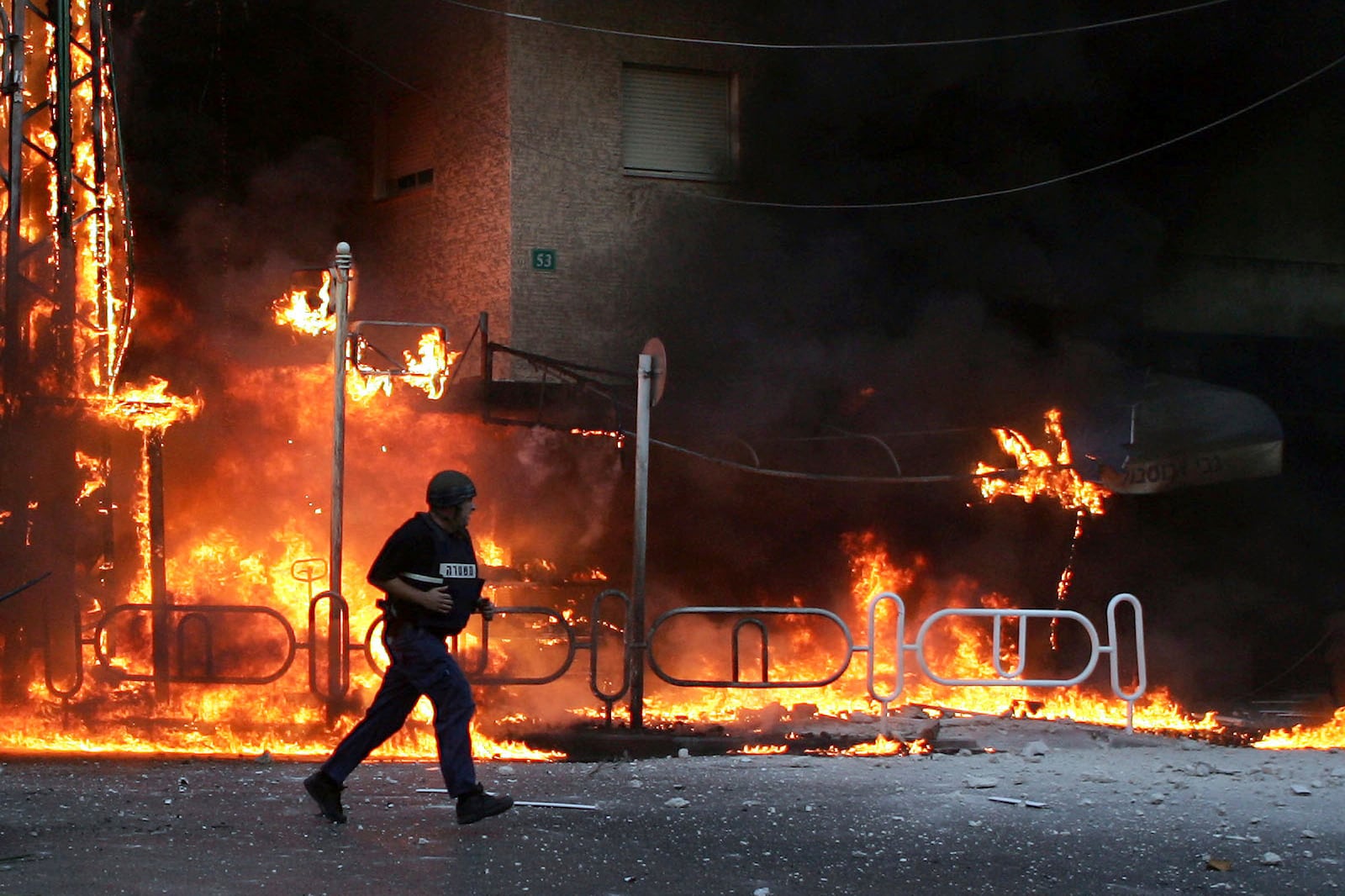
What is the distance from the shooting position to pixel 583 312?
48.2 ft

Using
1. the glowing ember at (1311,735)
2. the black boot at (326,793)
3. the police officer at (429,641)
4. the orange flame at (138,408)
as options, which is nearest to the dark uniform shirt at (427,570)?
the police officer at (429,641)

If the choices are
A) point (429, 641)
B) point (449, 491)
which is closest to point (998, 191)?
point (449, 491)

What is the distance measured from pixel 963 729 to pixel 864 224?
20.7 ft

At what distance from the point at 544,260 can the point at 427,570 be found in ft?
26.6

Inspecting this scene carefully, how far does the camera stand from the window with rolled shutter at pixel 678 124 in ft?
49.5

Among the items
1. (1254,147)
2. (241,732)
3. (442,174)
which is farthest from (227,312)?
(1254,147)

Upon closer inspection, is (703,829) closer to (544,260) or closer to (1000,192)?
(544,260)

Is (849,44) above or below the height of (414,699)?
above

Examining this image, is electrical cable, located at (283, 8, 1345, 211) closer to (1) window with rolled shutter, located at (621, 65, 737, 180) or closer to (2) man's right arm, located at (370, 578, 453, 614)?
(1) window with rolled shutter, located at (621, 65, 737, 180)

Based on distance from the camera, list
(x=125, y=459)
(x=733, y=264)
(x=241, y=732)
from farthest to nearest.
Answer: (x=733, y=264), (x=125, y=459), (x=241, y=732)

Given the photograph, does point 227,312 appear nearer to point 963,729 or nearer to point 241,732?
point 241,732

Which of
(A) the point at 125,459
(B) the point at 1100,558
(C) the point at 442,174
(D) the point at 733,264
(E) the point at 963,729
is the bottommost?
(E) the point at 963,729

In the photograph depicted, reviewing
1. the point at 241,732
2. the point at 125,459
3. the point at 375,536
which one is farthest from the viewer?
the point at 375,536

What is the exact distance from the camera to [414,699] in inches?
273
